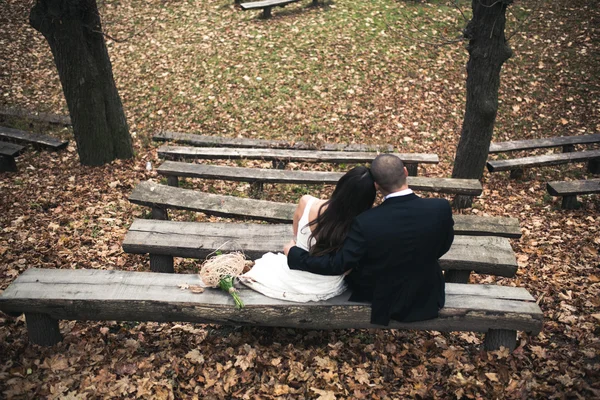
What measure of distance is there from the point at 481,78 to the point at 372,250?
14.8ft

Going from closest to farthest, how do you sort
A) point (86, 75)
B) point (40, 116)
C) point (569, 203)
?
point (569, 203)
point (86, 75)
point (40, 116)

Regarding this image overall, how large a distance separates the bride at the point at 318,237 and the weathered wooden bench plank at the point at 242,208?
143 cm

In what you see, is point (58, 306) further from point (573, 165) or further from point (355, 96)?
point (573, 165)

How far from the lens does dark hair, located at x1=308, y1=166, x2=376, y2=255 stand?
3.39m

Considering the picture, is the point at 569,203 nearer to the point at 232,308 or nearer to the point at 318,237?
the point at 318,237

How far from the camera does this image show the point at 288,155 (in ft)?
24.5

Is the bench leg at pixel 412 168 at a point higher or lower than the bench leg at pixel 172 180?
higher

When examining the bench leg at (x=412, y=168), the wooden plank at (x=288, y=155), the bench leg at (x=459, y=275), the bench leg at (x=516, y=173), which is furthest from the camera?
the bench leg at (x=516, y=173)

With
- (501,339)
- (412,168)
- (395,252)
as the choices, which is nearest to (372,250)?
(395,252)

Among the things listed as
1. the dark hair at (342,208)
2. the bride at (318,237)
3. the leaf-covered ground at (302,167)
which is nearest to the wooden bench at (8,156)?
the leaf-covered ground at (302,167)

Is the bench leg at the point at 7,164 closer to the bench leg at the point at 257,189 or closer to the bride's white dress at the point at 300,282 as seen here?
the bench leg at the point at 257,189

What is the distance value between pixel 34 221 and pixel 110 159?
6.78ft

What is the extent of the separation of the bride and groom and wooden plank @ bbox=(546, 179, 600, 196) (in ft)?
12.9

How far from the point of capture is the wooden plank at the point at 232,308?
12.4ft
